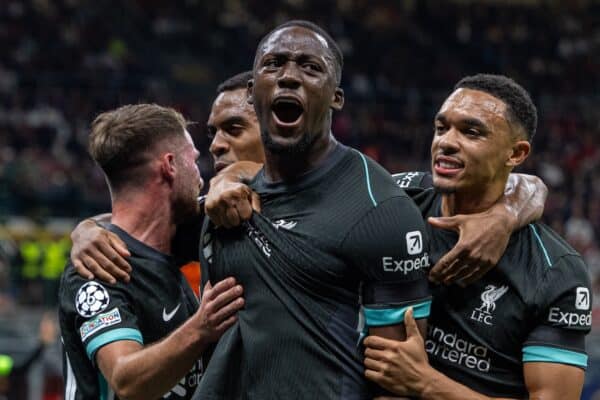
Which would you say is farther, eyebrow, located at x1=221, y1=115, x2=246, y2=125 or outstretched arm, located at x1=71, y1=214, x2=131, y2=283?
eyebrow, located at x1=221, y1=115, x2=246, y2=125

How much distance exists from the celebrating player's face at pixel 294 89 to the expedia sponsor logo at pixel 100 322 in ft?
2.85

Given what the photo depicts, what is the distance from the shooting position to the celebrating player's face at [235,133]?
4512 millimetres

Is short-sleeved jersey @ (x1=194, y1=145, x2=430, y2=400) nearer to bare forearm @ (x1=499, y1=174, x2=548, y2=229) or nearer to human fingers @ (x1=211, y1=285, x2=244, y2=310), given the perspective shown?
human fingers @ (x1=211, y1=285, x2=244, y2=310)

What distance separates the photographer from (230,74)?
19812 mm

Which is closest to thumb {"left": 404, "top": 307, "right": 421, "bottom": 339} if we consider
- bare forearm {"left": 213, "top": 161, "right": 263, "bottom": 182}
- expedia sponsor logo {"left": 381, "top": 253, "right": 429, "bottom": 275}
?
expedia sponsor logo {"left": 381, "top": 253, "right": 429, "bottom": 275}

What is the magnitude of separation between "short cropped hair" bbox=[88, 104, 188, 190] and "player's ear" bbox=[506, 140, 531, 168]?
126 cm

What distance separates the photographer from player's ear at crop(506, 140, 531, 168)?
12.2 ft

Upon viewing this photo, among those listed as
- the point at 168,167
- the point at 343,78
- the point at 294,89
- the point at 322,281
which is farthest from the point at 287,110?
the point at 343,78

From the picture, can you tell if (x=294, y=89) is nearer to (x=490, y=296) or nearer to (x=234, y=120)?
(x=490, y=296)

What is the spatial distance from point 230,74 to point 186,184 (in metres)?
16.0

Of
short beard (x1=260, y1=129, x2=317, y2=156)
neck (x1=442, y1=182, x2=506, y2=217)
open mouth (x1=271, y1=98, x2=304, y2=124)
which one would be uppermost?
open mouth (x1=271, y1=98, x2=304, y2=124)

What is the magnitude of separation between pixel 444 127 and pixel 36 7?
1737 cm

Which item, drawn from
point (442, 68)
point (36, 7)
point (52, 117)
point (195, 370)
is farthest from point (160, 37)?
point (195, 370)

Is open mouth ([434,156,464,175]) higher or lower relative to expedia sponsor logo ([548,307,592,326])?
higher
